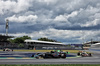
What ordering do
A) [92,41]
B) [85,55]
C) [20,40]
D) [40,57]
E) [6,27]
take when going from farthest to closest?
1. [92,41]
2. [20,40]
3. [6,27]
4. [85,55]
5. [40,57]

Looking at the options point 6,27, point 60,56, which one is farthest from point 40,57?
point 6,27

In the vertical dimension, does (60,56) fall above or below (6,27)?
below

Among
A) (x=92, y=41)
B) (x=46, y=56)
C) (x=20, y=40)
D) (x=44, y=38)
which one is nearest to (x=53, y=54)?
(x=46, y=56)

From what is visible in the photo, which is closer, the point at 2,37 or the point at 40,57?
the point at 40,57

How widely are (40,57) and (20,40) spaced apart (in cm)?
11978

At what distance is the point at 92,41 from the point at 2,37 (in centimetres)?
13868

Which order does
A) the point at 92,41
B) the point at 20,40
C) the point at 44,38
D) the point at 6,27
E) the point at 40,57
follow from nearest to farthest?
the point at 40,57
the point at 6,27
the point at 20,40
the point at 44,38
the point at 92,41

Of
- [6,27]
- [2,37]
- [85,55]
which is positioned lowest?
[85,55]

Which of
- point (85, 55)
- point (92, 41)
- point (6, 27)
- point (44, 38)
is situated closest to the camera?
point (85, 55)

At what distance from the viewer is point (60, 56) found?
2992 cm

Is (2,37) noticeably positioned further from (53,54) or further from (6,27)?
(53,54)

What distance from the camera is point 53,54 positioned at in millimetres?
29297

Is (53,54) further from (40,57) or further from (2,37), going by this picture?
(2,37)

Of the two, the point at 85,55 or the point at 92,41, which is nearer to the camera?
the point at 85,55
